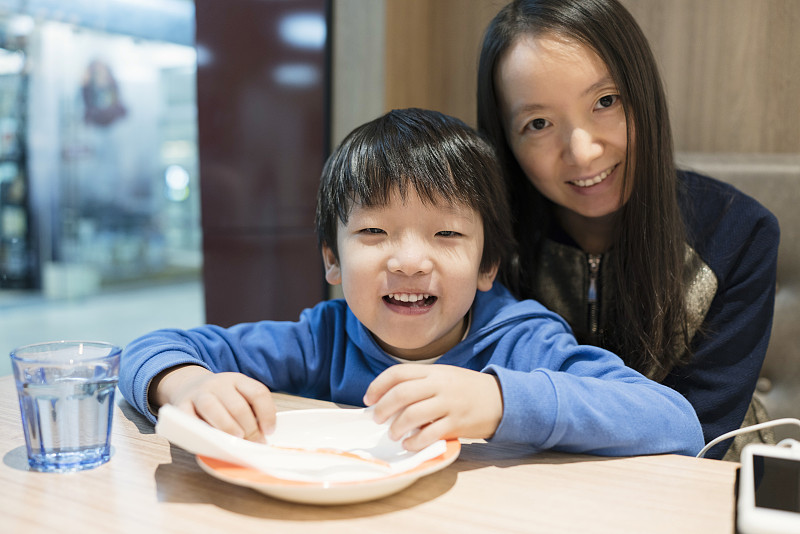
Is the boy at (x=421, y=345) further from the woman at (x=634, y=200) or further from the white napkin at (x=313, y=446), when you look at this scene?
the woman at (x=634, y=200)

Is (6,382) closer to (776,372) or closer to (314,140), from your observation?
(776,372)

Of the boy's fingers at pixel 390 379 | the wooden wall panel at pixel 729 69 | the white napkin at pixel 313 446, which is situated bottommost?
the white napkin at pixel 313 446

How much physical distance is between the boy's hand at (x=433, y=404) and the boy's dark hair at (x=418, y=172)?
0.31m

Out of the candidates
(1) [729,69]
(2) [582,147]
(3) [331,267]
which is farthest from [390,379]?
(1) [729,69]

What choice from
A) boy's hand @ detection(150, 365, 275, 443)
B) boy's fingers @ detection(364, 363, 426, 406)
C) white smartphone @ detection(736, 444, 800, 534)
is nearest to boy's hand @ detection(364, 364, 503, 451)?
boy's fingers @ detection(364, 363, 426, 406)

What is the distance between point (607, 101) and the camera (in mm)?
1061

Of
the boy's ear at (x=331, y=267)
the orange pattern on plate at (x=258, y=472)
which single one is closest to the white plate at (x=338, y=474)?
the orange pattern on plate at (x=258, y=472)

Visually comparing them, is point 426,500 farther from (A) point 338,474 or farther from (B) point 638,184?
(B) point 638,184

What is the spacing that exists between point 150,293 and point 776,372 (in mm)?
2619

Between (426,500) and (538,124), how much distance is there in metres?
0.73

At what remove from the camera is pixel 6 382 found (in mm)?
908

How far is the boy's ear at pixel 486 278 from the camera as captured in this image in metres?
1.00

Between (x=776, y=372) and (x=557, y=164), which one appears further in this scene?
(x=776, y=372)

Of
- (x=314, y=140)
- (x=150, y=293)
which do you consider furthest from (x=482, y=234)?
(x=150, y=293)
